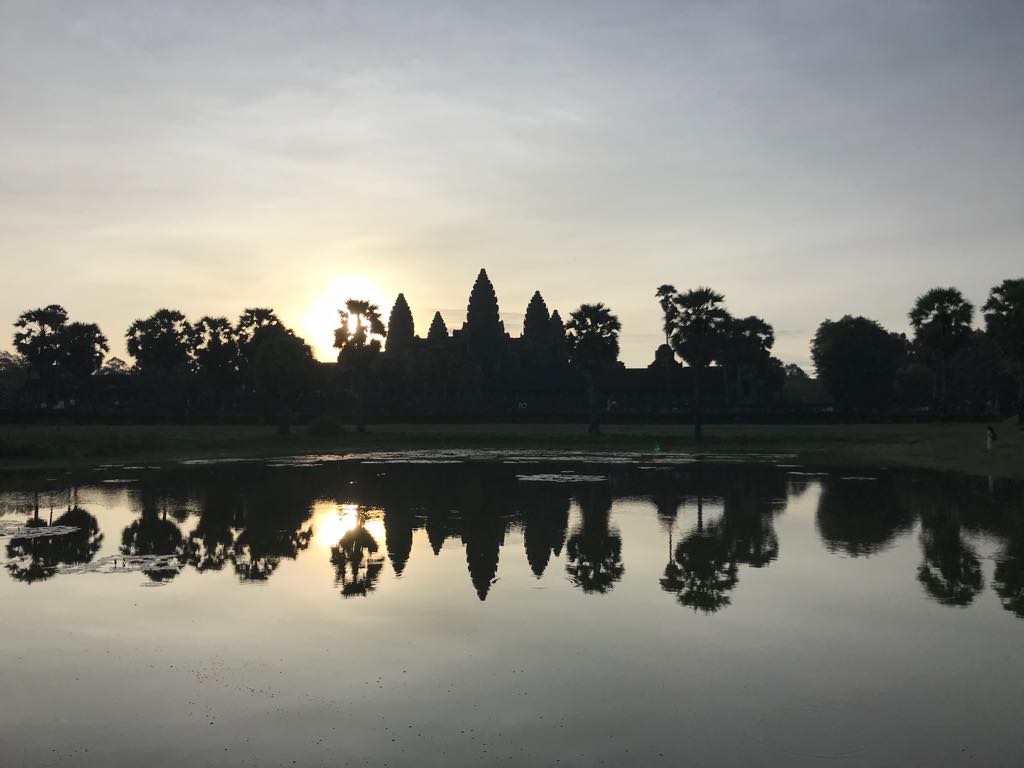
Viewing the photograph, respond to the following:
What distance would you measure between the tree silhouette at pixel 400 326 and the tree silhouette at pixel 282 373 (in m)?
60.2

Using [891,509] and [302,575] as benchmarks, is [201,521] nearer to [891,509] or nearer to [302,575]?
[302,575]

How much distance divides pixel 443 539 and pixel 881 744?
47.8 feet

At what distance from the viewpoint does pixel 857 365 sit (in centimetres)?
10250

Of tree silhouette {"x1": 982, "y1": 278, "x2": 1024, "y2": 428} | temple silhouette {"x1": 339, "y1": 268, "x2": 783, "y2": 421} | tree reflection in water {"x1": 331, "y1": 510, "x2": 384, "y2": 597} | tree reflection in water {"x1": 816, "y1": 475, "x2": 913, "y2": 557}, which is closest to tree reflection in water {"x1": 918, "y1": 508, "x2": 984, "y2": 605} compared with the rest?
tree reflection in water {"x1": 816, "y1": 475, "x2": 913, "y2": 557}

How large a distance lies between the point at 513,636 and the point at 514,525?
450 inches

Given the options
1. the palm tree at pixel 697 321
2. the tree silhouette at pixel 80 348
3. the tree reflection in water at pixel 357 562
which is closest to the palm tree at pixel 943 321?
the palm tree at pixel 697 321

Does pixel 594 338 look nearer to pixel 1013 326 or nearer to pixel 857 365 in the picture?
pixel 1013 326

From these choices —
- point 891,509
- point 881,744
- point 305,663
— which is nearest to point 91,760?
point 305,663

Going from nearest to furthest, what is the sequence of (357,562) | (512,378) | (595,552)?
(357,562), (595,552), (512,378)

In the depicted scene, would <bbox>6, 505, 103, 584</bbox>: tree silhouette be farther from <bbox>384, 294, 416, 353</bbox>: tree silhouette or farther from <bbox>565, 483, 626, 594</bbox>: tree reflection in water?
<bbox>384, 294, 416, 353</bbox>: tree silhouette

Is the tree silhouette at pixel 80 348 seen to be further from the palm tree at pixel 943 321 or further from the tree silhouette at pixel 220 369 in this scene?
the palm tree at pixel 943 321

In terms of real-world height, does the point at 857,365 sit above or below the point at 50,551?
above

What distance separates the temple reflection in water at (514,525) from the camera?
18.3m

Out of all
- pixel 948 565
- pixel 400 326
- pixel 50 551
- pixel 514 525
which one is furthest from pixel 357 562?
pixel 400 326
